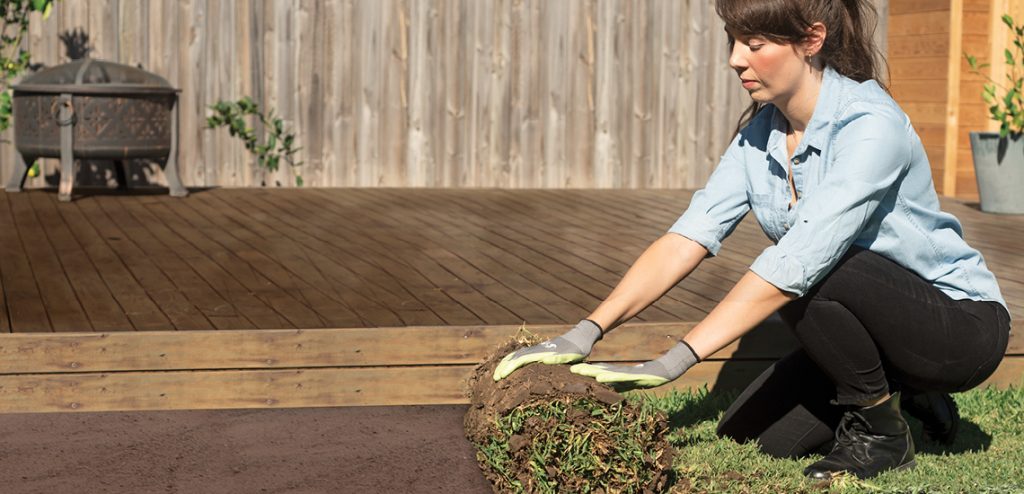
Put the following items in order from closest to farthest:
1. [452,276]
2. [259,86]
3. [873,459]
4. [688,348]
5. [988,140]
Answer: [688,348]
[873,459]
[452,276]
[988,140]
[259,86]

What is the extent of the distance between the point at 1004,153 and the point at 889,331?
543 centimetres

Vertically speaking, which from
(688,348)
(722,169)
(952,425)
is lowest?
(952,425)

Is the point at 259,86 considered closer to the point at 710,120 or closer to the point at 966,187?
the point at 710,120

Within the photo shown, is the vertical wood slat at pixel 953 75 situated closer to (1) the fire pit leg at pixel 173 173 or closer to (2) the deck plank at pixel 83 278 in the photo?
(1) the fire pit leg at pixel 173 173

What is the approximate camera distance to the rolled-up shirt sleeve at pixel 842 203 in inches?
124

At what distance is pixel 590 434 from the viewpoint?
10.6 ft

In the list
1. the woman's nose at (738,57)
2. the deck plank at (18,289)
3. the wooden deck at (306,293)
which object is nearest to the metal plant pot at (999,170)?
the wooden deck at (306,293)

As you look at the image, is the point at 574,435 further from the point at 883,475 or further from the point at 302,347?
the point at 302,347

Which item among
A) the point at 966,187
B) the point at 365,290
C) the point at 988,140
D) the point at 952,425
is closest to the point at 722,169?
the point at 952,425

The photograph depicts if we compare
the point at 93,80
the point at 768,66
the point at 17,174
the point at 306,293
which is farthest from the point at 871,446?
the point at 17,174

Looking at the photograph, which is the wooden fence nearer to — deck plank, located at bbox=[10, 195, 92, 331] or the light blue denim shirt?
deck plank, located at bbox=[10, 195, 92, 331]

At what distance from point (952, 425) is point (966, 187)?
248 inches

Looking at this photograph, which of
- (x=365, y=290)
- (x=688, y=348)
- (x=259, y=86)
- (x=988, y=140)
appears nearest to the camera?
(x=688, y=348)

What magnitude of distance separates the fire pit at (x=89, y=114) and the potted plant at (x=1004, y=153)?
481 cm
